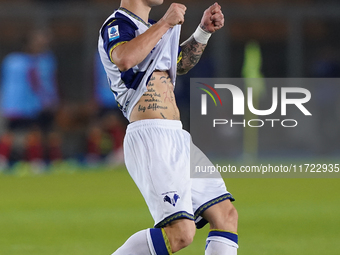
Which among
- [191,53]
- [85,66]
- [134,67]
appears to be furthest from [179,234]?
[85,66]

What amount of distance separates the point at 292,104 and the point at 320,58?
1.40 metres

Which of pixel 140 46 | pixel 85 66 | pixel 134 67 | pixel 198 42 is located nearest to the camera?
pixel 140 46

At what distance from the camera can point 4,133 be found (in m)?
13.6

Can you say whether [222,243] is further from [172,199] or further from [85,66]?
[85,66]

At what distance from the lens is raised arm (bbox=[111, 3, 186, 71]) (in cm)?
372

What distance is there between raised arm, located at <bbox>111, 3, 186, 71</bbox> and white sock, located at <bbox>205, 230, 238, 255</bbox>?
1317 mm

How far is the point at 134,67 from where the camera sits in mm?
4031

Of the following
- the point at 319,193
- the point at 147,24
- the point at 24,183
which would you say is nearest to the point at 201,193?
the point at 147,24

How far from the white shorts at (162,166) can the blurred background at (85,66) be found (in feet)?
30.2

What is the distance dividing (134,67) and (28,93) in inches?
381

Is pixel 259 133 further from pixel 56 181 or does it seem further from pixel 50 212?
pixel 50 212

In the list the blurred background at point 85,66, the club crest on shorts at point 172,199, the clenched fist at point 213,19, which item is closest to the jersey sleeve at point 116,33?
the clenched fist at point 213,19

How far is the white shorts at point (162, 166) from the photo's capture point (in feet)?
12.4

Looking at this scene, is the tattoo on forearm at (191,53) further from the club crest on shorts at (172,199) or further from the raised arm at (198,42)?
the club crest on shorts at (172,199)
